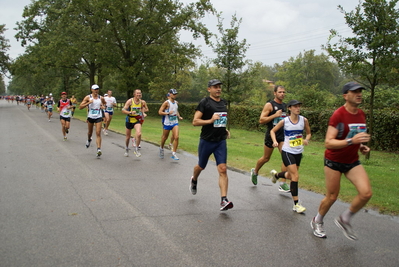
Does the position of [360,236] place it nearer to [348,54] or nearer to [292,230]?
[292,230]

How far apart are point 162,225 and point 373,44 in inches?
322

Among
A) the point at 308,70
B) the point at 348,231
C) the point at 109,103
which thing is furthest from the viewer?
the point at 308,70

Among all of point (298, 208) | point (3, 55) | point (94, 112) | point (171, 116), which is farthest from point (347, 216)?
point (3, 55)

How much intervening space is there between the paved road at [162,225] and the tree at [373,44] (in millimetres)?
5157

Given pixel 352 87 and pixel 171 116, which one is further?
pixel 171 116

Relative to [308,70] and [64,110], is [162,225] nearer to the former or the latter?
[64,110]

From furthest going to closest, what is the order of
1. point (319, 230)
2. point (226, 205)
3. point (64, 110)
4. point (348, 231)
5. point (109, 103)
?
point (109, 103), point (64, 110), point (226, 205), point (319, 230), point (348, 231)

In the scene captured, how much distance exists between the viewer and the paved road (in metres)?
3.93

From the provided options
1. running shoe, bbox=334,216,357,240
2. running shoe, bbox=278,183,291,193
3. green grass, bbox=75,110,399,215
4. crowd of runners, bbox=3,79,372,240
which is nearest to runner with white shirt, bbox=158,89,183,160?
green grass, bbox=75,110,399,215

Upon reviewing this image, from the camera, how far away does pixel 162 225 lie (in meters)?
4.93

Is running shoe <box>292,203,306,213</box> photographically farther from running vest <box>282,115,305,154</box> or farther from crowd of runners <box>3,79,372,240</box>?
running vest <box>282,115,305,154</box>

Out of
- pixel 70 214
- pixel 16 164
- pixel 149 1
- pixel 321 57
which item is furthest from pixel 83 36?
pixel 321 57

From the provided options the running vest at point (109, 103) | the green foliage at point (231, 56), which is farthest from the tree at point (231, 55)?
the running vest at point (109, 103)

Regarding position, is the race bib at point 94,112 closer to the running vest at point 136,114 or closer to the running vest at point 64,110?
the running vest at point 136,114
